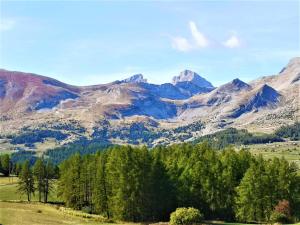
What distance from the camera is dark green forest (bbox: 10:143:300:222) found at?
350 ft

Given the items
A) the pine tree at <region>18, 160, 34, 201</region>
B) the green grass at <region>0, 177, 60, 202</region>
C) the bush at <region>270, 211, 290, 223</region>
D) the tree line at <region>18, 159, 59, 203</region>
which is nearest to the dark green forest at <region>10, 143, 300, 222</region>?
the bush at <region>270, 211, 290, 223</region>

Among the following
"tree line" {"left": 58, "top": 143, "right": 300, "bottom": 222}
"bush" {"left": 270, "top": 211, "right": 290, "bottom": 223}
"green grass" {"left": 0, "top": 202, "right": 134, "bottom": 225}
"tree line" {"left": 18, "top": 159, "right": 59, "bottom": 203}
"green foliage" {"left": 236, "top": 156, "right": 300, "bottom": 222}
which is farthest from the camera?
"tree line" {"left": 18, "top": 159, "right": 59, "bottom": 203}

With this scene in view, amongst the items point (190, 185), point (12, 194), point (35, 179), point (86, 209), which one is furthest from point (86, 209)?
point (12, 194)

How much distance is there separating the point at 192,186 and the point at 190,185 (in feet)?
2.39

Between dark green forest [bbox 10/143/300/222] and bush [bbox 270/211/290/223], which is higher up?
dark green forest [bbox 10/143/300/222]

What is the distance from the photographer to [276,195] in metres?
108

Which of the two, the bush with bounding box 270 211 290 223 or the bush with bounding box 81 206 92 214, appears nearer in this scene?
the bush with bounding box 270 211 290 223

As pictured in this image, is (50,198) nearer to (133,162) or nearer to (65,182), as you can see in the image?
(65,182)

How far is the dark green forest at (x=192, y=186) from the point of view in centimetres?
10669

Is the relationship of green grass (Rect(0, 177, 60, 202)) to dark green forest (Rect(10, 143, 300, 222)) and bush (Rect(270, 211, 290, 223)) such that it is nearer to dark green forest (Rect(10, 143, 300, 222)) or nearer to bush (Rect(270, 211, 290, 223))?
dark green forest (Rect(10, 143, 300, 222))

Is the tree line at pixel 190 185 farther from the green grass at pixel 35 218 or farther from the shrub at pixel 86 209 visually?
the green grass at pixel 35 218

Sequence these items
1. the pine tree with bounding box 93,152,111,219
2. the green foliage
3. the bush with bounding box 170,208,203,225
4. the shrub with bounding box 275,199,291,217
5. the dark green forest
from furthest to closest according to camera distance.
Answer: the pine tree with bounding box 93,152,111,219 → the dark green forest → the green foliage → the shrub with bounding box 275,199,291,217 → the bush with bounding box 170,208,203,225

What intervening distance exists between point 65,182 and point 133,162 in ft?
98.1

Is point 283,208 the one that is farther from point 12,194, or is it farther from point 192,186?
point 12,194
